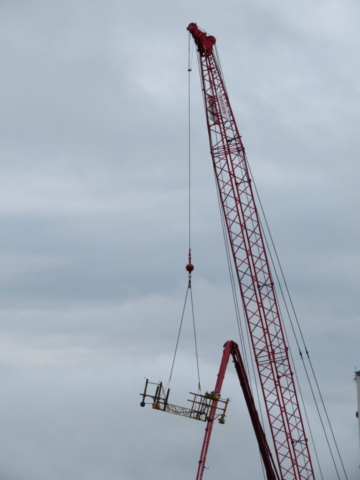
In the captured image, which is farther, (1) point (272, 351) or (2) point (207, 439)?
(1) point (272, 351)

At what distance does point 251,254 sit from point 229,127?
1604 centimetres

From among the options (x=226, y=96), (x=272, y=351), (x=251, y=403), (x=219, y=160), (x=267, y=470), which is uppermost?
(x=226, y=96)

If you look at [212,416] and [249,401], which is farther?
[249,401]

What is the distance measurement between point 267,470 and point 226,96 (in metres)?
45.6

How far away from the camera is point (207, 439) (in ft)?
285

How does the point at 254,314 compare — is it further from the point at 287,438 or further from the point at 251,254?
the point at 287,438

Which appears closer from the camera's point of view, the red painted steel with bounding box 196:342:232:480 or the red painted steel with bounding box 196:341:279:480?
the red painted steel with bounding box 196:342:232:480

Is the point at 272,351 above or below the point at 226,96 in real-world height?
below

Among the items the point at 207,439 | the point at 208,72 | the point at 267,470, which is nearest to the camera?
the point at 207,439

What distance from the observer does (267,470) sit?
9281cm

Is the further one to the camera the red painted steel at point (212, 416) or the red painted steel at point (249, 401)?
the red painted steel at point (249, 401)

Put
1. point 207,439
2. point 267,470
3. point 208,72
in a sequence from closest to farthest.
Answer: point 207,439, point 267,470, point 208,72

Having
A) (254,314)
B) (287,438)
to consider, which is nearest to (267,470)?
(287,438)

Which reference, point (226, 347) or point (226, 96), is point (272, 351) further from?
point (226, 96)
